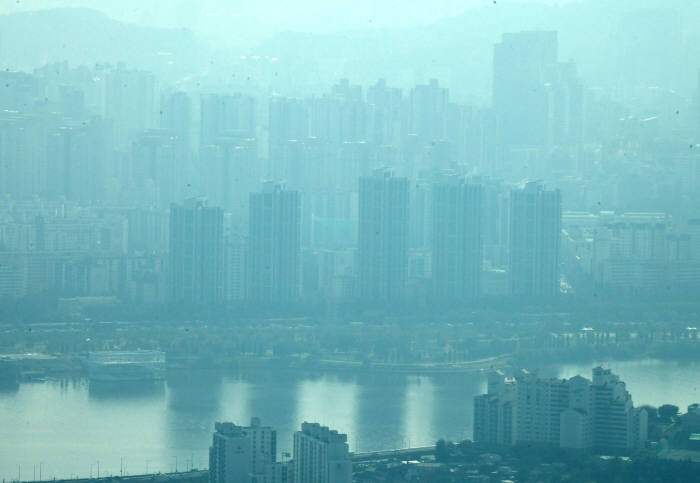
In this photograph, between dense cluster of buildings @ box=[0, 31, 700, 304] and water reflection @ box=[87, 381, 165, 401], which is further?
dense cluster of buildings @ box=[0, 31, 700, 304]

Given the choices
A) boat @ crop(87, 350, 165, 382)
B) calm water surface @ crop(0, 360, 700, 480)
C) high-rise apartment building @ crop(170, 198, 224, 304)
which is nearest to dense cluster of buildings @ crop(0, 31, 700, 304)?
high-rise apartment building @ crop(170, 198, 224, 304)

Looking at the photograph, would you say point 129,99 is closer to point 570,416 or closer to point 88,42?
point 88,42

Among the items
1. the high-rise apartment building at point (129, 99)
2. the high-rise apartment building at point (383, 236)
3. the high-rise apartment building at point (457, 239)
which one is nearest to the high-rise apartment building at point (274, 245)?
the high-rise apartment building at point (383, 236)

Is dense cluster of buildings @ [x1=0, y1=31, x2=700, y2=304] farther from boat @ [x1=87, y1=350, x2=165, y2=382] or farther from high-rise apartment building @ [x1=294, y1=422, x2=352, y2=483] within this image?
high-rise apartment building @ [x1=294, y1=422, x2=352, y2=483]

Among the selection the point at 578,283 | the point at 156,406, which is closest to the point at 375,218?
the point at 578,283

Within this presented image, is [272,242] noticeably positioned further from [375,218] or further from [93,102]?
[93,102]

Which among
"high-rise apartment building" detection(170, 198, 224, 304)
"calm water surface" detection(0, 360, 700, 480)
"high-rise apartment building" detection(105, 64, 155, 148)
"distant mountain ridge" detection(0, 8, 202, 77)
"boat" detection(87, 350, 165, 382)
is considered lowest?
"calm water surface" detection(0, 360, 700, 480)

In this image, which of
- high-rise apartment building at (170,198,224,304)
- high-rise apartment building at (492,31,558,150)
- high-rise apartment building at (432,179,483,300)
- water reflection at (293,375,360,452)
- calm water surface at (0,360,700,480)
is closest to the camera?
calm water surface at (0,360,700,480)
